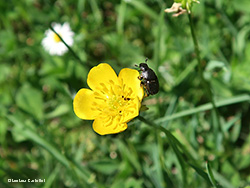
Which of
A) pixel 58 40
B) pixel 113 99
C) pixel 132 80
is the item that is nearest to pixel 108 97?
pixel 113 99

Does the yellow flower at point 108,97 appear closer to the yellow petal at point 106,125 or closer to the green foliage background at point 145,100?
the yellow petal at point 106,125

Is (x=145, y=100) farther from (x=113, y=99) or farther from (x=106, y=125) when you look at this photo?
(x=106, y=125)

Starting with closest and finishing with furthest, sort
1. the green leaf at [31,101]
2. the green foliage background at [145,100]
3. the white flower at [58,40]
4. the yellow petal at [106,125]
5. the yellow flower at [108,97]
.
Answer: the yellow petal at [106,125]
the yellow flower at [108,97]
the green foliage background at [145,100]
the green leaf at [31,101]
the white flower at [58,40]

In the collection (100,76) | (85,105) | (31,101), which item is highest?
(31,101)

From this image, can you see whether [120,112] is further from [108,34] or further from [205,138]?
[108,34]

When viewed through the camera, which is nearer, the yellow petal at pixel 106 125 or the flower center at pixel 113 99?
the yellow petal at pixel 106 125

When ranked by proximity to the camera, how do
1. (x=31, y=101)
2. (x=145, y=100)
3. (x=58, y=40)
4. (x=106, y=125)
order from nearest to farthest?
(x=106, y=125) → (x=145, y=100) → (x=31, y=101) → (x=58, y=40)

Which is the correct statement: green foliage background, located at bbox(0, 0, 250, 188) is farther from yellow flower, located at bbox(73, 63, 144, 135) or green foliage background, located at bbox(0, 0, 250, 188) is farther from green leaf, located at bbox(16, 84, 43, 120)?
yellow flower, located at bbox(73, 63, 144, 135)

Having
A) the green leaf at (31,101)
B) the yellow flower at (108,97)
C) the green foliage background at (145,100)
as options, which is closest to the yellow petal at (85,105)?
the yellow flower at (108,97)
